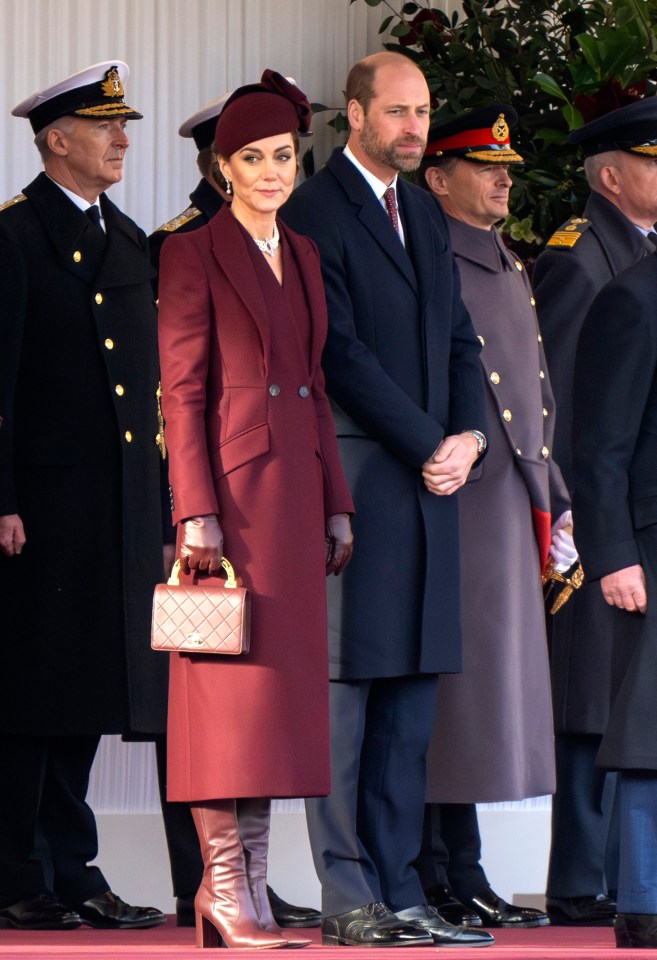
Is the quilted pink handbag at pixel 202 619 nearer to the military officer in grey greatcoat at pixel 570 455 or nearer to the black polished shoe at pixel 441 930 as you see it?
the black polished shoe at pixel 441 930

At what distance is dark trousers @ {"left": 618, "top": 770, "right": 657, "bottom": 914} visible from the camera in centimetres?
408

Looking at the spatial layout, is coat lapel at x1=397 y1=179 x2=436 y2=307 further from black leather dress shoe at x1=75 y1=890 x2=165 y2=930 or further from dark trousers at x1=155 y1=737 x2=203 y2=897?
black leather dress shoe at x1=75 y1=890 x2=165 y2=930

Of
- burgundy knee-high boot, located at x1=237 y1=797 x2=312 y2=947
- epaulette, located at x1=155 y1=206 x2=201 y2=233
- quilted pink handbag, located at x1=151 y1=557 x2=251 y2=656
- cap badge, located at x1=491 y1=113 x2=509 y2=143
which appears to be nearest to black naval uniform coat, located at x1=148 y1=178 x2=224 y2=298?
epaulette, located at x1=155 y1=206 x2=201 y2=233

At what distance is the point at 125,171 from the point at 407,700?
8.43 ft

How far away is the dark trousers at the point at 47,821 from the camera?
4855mm

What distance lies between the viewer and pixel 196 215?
511cm

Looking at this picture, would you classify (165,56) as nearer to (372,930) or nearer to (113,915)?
(113,915)

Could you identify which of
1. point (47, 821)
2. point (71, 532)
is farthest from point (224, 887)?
point (71, 532)

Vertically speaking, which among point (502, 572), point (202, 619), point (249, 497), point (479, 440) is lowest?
point (202, 619)

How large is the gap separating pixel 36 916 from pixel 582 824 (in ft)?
4.47

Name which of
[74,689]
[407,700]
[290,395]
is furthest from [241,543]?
[74,689]

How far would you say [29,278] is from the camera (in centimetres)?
503

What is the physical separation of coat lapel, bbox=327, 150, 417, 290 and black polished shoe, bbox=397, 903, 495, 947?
4.31 feet

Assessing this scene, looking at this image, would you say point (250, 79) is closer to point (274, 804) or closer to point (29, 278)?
point (29, 278)
